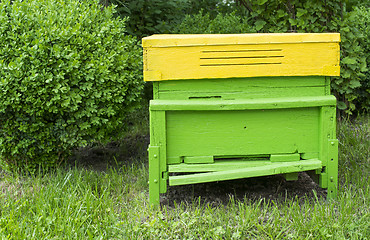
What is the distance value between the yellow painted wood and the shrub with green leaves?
706 millimetres

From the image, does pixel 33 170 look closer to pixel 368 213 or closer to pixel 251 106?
pixel 251 106

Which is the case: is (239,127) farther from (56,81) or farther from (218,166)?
(56,81)

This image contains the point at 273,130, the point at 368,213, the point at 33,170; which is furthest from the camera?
the point at 33,170

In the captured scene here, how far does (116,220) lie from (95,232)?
0.59ft

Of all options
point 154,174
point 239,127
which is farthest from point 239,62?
point 154,174

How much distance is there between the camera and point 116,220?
105 inches

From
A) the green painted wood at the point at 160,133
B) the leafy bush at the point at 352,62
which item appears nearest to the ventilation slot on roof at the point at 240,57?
the green painted wood at the point at 160,133

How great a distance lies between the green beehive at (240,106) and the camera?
2633 millimetres

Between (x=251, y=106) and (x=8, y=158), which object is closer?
(x=251, y=106)

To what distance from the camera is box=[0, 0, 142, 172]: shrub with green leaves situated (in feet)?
10.0

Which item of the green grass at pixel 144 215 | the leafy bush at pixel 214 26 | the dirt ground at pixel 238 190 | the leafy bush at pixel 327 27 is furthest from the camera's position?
the leafy bush at pixel 214 26

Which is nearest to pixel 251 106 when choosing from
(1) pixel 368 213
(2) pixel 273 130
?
(2) pixel 273 130

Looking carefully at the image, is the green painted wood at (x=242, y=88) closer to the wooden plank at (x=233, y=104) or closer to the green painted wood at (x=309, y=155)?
the wooden plank at (x=233, y=104)

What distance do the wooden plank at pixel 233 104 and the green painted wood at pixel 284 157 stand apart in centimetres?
34
